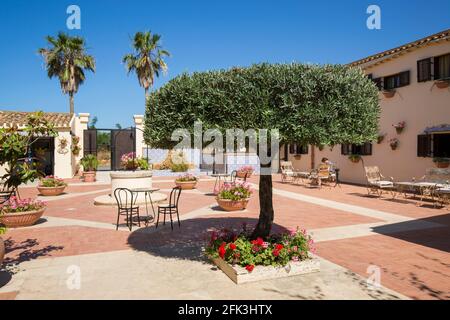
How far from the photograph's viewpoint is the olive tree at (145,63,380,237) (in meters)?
4.32

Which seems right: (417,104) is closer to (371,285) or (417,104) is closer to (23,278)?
(371,285)

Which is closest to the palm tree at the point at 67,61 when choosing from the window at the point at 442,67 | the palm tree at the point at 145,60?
the palm tree at the point at 145,60

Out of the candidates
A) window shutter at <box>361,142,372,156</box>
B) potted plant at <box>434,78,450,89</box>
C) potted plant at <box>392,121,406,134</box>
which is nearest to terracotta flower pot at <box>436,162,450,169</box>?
potted plant at <box>392,121,406,134</box>

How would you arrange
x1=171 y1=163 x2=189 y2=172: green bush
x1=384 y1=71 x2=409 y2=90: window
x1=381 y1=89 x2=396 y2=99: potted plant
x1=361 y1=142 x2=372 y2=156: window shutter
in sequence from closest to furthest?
x1=384 y1=71 x2=409 y2=90: window → x1=381 y1=89 x2=396 y2=99: potted plant → x1=361 y1=142 x2=372 y2=156: window shutter → x1=171 y1=163 x2=189 y2=172: green bush

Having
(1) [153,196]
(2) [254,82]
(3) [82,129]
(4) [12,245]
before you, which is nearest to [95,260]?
(4) [12,245]

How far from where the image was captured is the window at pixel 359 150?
56.6ft

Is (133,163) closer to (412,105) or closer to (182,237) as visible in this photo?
(182,237)

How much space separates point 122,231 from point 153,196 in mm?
4456

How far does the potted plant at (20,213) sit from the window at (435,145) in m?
14.3

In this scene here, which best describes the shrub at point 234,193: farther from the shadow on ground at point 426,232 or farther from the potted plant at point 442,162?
the potted plant at point 442,162

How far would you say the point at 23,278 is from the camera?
484cm

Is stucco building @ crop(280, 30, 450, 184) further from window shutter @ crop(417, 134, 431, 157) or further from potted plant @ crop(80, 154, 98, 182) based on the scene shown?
potted plant @ crop(80, 154, 98, 182)

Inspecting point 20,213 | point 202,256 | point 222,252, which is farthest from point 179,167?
point 222,252

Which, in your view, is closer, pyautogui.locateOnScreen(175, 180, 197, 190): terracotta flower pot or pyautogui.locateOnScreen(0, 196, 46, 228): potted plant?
pyautogui.locateOnScreen(0, 196, 46, 228): potted plant
